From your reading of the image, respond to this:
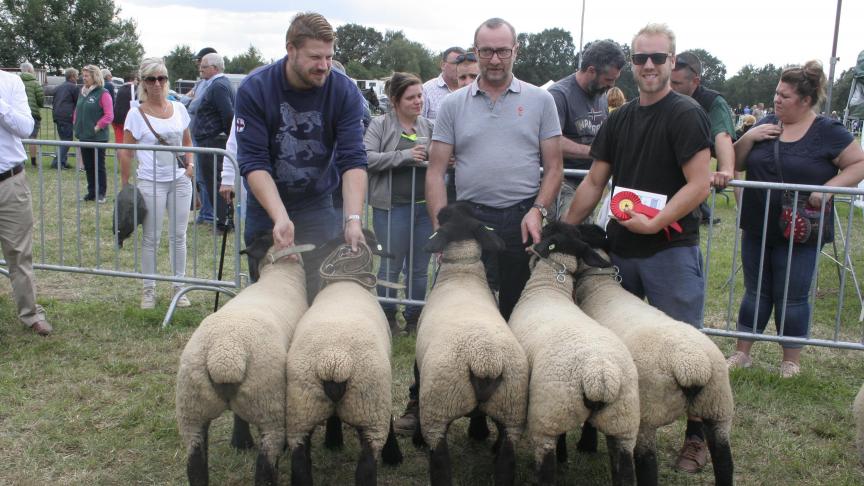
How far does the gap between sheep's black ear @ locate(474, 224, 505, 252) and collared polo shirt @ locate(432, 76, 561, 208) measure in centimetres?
24

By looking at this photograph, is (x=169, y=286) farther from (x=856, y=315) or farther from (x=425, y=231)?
(x=856, y=315)

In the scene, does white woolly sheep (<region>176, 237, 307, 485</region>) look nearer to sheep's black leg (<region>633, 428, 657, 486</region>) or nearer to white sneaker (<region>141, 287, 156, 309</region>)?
sheep's black leg (<region>633, 428, 657, 486</region>)

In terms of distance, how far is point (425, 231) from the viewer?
5672mm

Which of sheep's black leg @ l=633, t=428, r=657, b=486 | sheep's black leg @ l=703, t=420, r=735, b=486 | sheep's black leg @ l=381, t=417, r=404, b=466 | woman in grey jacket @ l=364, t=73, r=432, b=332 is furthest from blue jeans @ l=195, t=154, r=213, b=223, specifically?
sheep's black leg @ l=703, t=420, r=735, b=486

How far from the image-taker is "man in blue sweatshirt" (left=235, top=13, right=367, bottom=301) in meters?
3.50

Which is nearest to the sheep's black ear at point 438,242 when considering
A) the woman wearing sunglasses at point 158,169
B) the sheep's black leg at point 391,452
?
the sheep's black leg at point 391,452

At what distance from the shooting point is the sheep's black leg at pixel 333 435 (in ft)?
12.4

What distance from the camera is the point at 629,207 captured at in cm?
366

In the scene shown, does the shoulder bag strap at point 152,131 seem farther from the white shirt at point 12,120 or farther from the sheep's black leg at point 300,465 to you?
the sheep's black leg at point 300,465

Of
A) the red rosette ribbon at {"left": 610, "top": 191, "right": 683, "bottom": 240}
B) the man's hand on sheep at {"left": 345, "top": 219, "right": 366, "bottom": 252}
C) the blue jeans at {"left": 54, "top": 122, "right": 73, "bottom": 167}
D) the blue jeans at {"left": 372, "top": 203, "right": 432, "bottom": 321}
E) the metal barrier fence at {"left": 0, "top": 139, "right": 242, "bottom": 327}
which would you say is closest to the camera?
the red rosette ribbon at {"left": 610, "top": 191, "right": 683, "bottom": 240}

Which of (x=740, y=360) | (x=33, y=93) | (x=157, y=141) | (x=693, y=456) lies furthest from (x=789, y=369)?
(x=33, y=93)

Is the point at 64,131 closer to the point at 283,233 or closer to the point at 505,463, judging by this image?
the point at 283,233

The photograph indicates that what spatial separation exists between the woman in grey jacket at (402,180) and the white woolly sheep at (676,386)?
2.66m

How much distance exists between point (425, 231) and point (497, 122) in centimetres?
182
